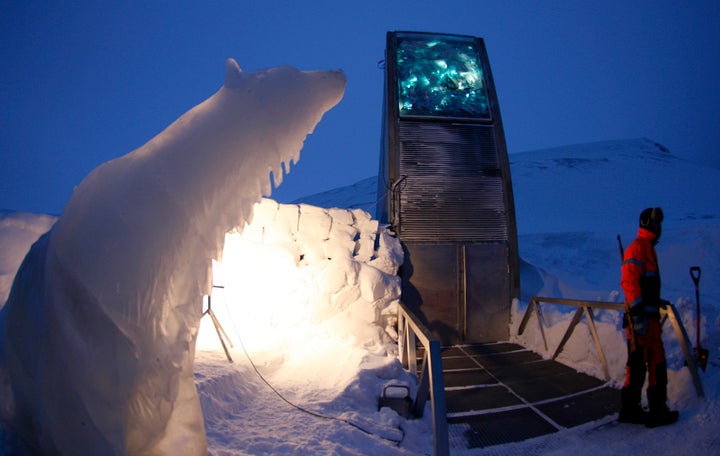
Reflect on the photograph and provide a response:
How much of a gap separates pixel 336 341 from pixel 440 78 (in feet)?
24.1

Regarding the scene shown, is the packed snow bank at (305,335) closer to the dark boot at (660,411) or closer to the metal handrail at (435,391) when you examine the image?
the metal handrail at (435,391)

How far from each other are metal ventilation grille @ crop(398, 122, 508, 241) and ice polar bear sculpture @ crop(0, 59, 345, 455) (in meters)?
6.14

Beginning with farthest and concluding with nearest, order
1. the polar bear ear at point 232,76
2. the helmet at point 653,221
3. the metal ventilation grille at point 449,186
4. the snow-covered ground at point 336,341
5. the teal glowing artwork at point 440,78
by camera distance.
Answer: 1. the teal glowing artwork at point 440,78
2. the metal ventilation grille at point 449,186
3. the helmet at point 653,221
4. the snow-covered ground at point 336,341
5. the polar bear ear at point 232,76

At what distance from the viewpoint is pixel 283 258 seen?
21.2ft

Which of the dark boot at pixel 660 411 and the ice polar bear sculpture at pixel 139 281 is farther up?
the ice polar bear sculpture at pixel 139 281

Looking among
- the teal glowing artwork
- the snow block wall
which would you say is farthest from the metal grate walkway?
the teal glowing artwork

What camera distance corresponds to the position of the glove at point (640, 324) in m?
3.31

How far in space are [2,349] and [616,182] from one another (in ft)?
136

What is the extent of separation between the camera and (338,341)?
5.68m

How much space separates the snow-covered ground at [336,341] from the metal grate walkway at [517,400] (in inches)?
8.8

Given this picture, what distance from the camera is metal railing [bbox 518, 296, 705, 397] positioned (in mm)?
3498

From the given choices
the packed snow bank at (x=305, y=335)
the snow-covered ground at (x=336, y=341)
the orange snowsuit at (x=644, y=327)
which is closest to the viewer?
the snow-covered ground at (x=336, y=341)

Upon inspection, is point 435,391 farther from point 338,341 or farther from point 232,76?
point 338,341

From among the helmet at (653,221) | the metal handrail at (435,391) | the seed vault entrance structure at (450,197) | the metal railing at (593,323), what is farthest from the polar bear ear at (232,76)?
the seed vault entrance structure at (450,197)
